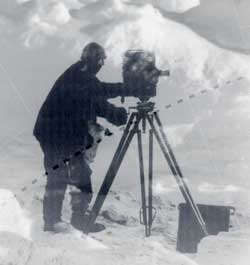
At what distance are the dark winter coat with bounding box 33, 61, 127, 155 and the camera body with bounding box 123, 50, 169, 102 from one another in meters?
0.14

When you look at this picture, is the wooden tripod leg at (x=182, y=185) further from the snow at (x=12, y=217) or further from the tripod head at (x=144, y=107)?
the snow at (x=12, y=217)

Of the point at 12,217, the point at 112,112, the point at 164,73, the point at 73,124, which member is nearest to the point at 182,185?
the point at 112,112

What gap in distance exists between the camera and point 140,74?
4523 mm

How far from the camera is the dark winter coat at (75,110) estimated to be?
180 inches

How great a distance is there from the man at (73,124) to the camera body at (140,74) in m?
0.14

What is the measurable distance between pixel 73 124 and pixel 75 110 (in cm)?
15

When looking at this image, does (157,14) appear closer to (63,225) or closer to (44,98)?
(44,98)

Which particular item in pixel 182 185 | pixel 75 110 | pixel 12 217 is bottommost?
pixel 12 217

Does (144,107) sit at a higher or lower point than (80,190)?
higher

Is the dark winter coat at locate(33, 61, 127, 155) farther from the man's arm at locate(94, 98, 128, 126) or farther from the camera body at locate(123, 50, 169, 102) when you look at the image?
the camera body at locate(123, 50, 169, 102)

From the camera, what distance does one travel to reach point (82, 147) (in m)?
4.58

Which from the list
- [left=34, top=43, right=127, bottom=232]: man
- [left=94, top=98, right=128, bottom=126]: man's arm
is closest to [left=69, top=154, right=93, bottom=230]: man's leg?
[left=34, top=43, right=127, bottom=232]: man

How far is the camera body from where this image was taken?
4512 mm

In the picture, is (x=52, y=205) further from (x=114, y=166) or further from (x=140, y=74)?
(x=140, y=74)
